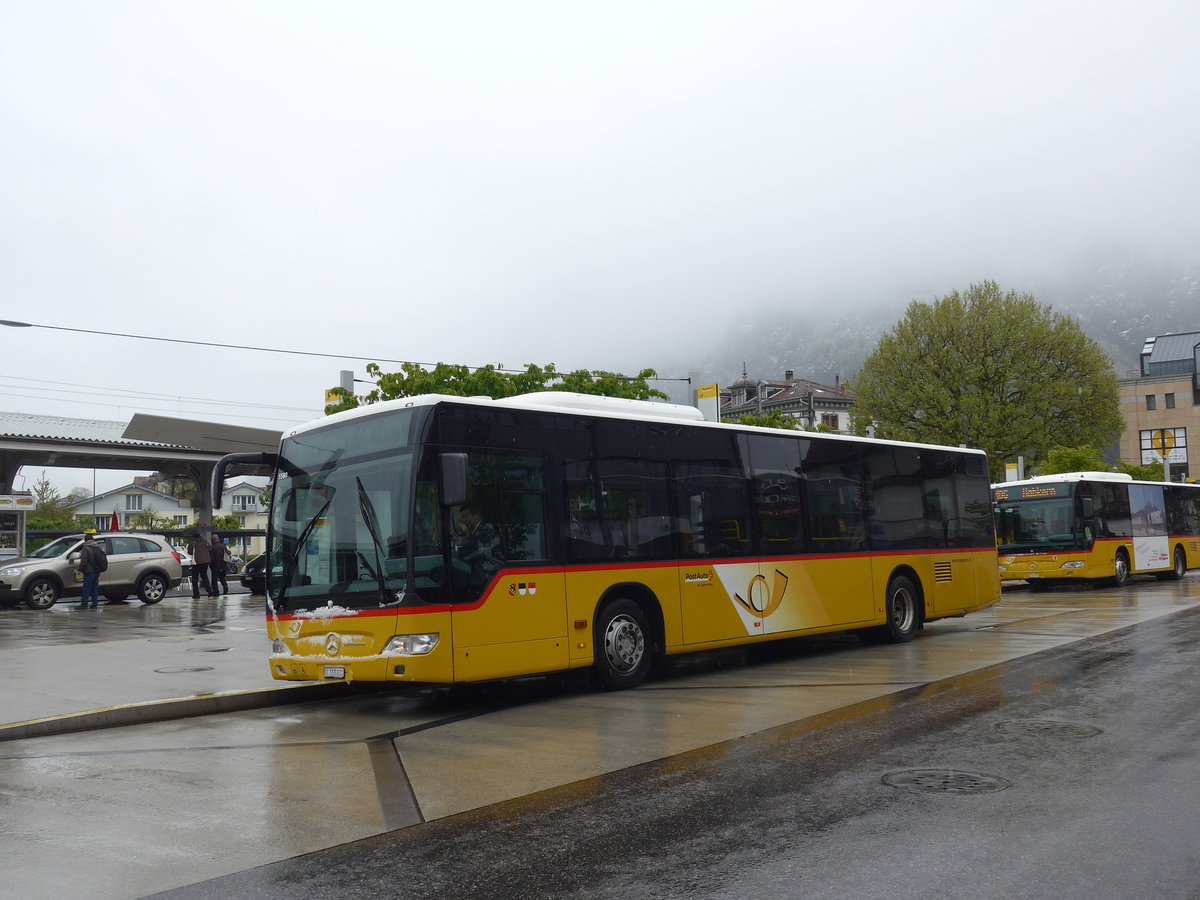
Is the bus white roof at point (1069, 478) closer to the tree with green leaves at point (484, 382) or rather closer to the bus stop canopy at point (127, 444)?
the tree with green leaves at point (484, 382)

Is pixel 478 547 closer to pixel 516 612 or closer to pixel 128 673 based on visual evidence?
pixel 516 612

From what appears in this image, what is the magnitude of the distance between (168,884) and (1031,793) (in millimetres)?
4607

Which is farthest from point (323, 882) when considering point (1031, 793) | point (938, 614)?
point (938, 614)

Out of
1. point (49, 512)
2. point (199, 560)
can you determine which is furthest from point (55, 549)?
point (49, 512)

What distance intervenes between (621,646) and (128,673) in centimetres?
580

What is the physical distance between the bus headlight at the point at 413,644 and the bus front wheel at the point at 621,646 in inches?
83.2

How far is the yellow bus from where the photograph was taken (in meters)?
27.1

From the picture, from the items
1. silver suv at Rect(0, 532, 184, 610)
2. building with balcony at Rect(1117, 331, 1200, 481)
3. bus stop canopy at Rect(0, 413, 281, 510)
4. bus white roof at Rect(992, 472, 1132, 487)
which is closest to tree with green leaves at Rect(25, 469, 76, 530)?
bus stop canopy at Rect(0, 413, 281, 510)

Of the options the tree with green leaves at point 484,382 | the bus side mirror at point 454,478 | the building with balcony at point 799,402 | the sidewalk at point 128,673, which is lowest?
the sidewalk at point 128,673

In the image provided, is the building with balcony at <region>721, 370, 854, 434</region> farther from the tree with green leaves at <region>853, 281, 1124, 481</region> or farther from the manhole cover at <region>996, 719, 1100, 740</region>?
the manhole cover at <region>996, 719, 1100, 740</region>

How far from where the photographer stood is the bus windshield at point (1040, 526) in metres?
27.1

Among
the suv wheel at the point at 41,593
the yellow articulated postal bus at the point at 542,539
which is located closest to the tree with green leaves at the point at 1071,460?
the yellow articulated postal bus at the point at 542,539

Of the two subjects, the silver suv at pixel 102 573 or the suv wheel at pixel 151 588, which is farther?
the suv wheel at pixel 151 588

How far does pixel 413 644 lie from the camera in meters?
9.53
